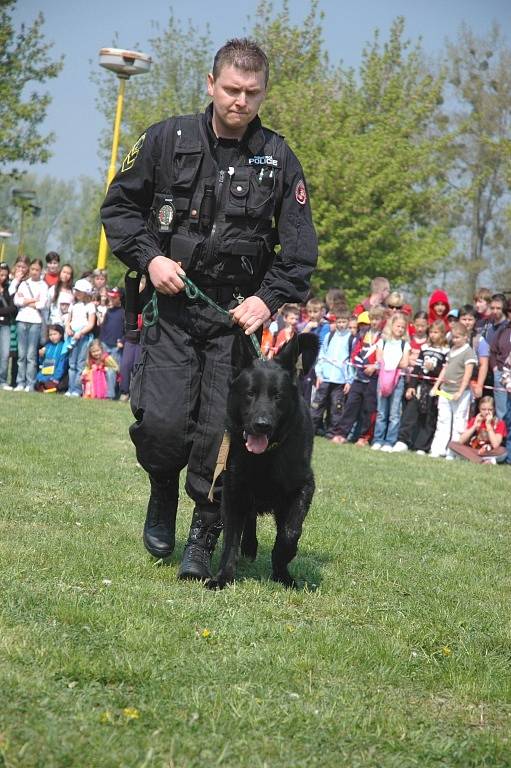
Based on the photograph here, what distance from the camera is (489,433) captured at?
47.2 feet

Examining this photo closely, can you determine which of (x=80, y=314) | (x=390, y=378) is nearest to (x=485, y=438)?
→ (x=390, y=378)

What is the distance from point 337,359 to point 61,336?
5535 mm

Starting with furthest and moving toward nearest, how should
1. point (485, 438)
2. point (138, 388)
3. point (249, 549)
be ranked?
point (485, 438), point (249, 549), point (138, 388)

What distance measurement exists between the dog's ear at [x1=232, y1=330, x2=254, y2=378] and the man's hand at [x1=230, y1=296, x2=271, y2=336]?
0.10 m

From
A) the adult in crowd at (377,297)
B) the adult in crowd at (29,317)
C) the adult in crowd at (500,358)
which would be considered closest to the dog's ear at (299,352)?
the adult in crowd at (500,358)

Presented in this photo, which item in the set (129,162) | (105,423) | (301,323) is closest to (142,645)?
(129,162)

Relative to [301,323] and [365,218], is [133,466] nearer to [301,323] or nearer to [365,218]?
[301,323]

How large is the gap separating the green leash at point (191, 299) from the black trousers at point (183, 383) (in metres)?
0.02

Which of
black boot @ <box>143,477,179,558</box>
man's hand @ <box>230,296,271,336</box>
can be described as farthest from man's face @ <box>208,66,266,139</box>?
black boot @ <box>143,477,179,558</box>

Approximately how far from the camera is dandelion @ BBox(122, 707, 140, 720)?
3.18 metres

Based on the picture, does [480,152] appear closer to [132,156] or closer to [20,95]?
[20,95]

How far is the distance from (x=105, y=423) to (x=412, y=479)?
14.6ft

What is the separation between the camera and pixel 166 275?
191 inches

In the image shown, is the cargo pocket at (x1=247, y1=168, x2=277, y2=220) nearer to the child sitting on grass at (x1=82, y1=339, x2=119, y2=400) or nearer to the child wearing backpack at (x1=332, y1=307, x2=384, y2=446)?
the child wearing backpack at (x1=332, y1=307, x2=384, y2=446)
